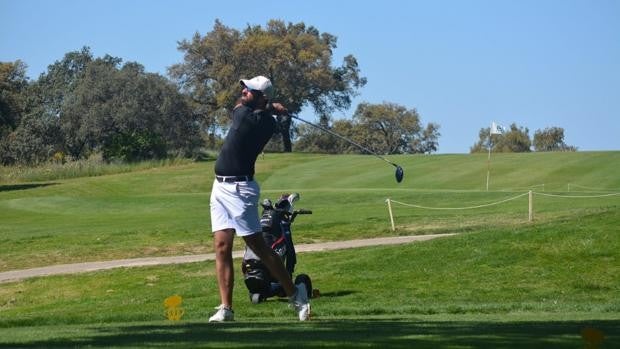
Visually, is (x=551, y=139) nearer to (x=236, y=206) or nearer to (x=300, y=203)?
(x=300, y=203)

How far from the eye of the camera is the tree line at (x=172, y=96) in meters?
82.9

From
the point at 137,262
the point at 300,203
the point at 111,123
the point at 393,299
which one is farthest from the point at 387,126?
the point at 393,299

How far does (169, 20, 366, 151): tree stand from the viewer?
310 ft

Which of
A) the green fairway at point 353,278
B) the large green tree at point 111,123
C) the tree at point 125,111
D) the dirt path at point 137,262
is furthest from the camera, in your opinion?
the tree at point 125,111

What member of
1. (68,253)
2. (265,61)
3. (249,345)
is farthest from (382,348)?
(265,61)

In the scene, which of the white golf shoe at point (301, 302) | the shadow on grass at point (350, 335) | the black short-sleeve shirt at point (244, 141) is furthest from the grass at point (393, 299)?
the black short-sleeve shirt at point (244, 141)

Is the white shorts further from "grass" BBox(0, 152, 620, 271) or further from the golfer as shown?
"grass" BBox(0, 152, 620, 271)

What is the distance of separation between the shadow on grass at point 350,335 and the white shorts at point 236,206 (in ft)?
3.37

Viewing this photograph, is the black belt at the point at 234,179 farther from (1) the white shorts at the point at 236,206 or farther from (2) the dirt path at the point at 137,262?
(2) the dirt path at the point at 137,262

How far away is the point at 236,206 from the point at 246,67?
283 feet

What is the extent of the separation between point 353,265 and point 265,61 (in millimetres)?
78329

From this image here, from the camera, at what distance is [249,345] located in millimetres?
7137

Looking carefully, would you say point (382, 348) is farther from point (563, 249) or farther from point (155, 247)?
point (155, 247)

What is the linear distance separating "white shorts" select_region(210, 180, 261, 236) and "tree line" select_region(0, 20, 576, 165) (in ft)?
201
